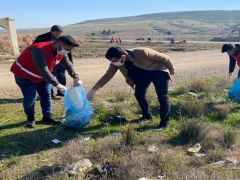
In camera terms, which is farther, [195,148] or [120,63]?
[120,63]

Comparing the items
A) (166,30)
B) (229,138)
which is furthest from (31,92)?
(166,30)

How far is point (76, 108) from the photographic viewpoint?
6.53 metres

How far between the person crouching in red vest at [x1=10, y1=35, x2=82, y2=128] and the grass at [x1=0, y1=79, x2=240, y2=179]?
36 centimetres

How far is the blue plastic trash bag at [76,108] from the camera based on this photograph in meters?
6.51

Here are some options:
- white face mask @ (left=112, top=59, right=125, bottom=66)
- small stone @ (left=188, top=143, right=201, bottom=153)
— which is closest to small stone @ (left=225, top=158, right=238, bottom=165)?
small stone @ (left=188, top=143, right=201, bottom=153)

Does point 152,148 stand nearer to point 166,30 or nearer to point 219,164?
point 219,164

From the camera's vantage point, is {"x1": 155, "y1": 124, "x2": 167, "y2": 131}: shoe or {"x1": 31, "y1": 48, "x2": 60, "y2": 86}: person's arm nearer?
{"x1": 31, "y1": 48, "x2": 60, "y2": 86}: person's arm

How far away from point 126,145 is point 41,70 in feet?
5.19

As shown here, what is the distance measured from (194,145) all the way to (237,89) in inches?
115

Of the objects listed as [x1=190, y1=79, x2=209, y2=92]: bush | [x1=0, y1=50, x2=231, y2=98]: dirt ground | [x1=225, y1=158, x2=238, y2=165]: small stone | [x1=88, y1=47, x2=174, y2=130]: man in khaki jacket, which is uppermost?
[x1=88, y1=47, x2=174, y2=130]: man in khaki jacket

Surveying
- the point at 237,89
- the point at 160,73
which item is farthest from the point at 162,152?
the point at 237,89

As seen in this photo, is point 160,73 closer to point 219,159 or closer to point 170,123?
point 170,123

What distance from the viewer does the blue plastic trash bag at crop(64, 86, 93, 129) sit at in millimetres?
6512

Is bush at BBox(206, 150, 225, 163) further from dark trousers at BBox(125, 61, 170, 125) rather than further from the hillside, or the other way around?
the hillside
